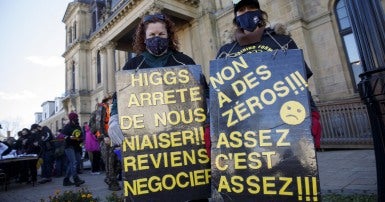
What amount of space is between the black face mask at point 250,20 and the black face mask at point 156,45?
70 centimetres

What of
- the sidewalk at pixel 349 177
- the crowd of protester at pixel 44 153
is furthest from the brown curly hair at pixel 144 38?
the crowd of protester at pixel 44 153

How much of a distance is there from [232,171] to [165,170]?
1.71 feet

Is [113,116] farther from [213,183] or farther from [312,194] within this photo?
Result: [312,194]

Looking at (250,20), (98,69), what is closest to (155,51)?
(250,20)

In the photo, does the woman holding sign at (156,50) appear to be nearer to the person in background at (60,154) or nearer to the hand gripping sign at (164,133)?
the hand gripping sign at (164,133)

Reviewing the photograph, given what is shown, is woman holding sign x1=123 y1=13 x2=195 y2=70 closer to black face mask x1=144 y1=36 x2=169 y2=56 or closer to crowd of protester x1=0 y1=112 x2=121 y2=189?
black face mask x1=144 y1=36 x2=169 y2=56

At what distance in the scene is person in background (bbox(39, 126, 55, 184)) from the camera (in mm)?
8711

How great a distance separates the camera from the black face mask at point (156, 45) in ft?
7.57

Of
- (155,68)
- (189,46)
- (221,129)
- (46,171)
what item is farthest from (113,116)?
(189,46)

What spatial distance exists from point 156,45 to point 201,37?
1482 cm

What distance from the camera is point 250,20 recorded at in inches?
88.7

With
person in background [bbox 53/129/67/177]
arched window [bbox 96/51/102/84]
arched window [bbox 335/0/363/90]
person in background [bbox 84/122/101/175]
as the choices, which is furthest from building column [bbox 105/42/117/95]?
arched window [bbox 335/0/363/90]

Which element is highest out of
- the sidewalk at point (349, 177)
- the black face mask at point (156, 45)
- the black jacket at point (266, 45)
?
the black face mask at point (156, 45)

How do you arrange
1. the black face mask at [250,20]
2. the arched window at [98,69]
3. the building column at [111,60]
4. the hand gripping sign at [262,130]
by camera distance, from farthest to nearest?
the arched window at [98,69], the building column at [111,60], the black face mask at [250,20], the hand gripping sign at [262,130]
